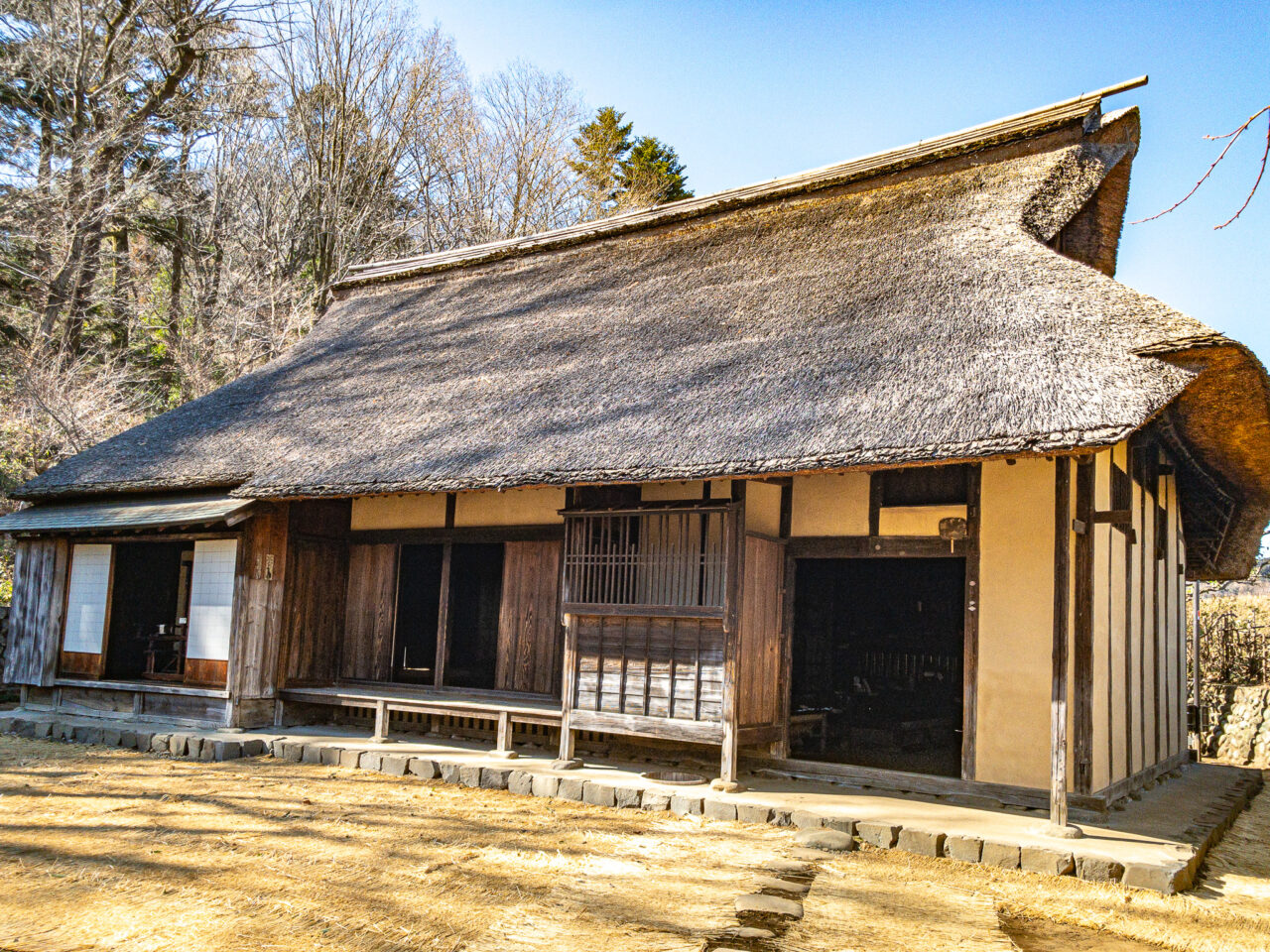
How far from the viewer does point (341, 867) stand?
198 inches

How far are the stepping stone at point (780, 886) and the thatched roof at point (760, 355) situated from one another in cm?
240

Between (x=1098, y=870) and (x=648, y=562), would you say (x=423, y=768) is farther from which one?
(x=1098, y=870)

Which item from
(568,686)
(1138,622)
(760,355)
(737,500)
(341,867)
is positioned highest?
(760,355)

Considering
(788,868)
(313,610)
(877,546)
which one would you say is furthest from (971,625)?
(313,610)

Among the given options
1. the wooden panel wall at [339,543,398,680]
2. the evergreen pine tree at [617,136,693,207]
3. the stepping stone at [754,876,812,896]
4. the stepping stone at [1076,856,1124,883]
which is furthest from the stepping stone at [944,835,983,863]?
the evergreen pine tree at [617,136,693,207]

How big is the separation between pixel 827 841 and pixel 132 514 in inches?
295

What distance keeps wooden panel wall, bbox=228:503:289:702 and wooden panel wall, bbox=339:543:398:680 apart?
0.84 metres

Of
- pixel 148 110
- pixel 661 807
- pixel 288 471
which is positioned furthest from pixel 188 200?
pixel 661 807

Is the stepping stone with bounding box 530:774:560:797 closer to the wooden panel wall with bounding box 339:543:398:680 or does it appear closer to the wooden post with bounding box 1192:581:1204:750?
the wooden panel wall with bounding box 339:543:398:680

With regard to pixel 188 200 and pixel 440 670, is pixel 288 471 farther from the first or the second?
pixel 188 200

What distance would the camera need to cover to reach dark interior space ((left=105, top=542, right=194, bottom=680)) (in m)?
11.0

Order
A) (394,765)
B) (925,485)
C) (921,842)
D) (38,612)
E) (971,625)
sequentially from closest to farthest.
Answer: (921,842), (971,625), (925,485), (394,765), (38,612)

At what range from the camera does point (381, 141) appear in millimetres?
22422

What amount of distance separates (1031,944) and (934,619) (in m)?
7.61
